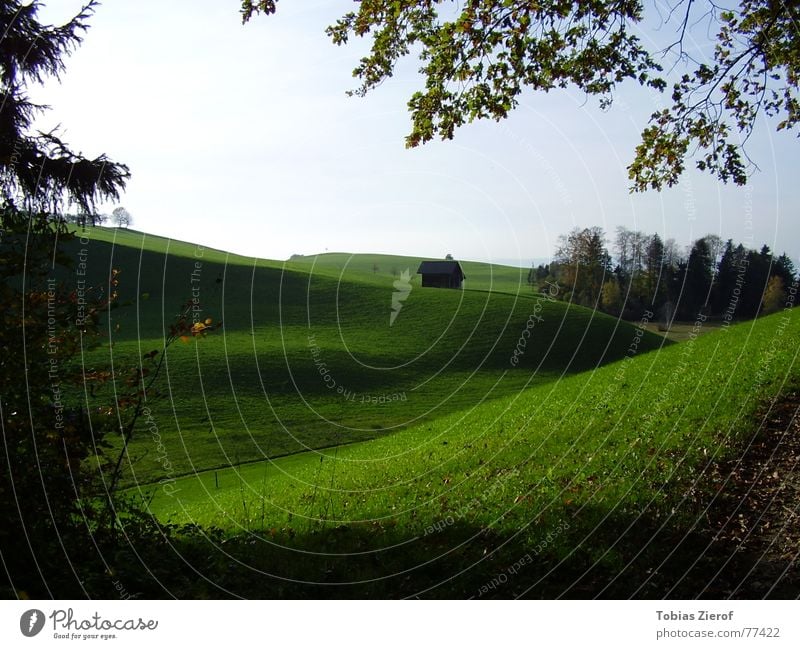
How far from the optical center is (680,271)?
24297 mm

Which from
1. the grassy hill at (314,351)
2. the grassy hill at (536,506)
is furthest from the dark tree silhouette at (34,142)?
the grassy hill at (314,351)

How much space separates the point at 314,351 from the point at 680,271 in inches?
1051

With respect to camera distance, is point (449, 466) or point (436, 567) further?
point (449, 466)

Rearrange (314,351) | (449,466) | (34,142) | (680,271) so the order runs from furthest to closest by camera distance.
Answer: (314,351), (680,271), (449,466), (34,142)

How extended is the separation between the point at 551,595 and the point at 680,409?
739cm

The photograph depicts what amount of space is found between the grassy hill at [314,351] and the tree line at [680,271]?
6.11m

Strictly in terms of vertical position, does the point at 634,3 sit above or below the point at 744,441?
above

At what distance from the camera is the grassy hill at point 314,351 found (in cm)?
3100

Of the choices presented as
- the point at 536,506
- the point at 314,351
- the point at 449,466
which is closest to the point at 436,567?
the point at 536,506

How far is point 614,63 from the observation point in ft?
37.9

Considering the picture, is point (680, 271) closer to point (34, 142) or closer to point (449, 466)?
point (449, 466)

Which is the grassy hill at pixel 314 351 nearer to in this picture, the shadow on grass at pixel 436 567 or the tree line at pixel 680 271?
the tree line at pixel 680 271
